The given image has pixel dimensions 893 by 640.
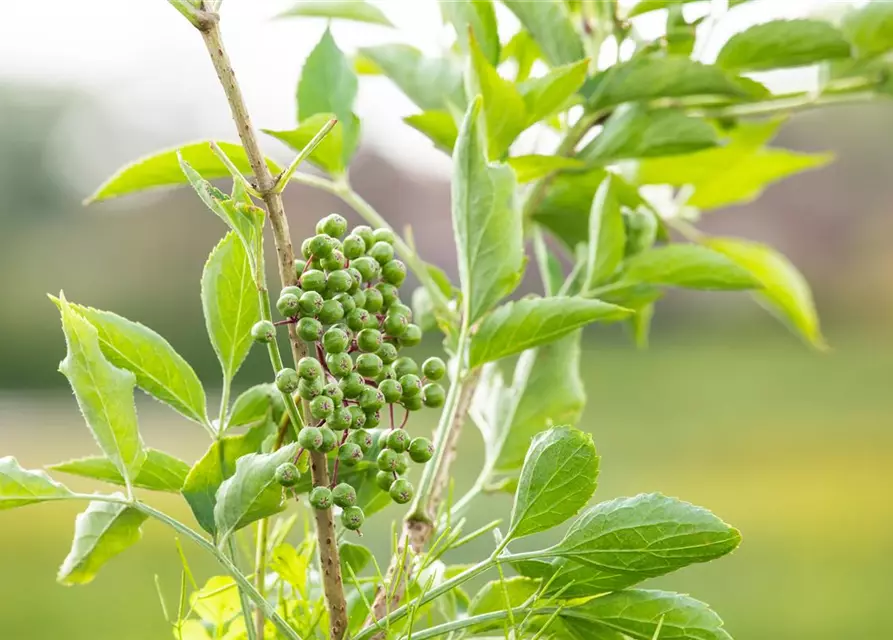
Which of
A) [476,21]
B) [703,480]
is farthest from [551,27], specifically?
[703,480]

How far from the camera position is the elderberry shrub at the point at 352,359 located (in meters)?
0.19

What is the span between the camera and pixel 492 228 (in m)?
0.24

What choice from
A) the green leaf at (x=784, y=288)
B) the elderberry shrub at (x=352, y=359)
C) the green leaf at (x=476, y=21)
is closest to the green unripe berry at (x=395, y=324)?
the elderberry shrub at (x=352, y=359)

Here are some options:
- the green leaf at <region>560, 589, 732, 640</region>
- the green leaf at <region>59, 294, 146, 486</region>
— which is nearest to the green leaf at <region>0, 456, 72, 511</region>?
the green leaf at <region>59, 294, 146, 486</region>

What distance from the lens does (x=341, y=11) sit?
0.33 m

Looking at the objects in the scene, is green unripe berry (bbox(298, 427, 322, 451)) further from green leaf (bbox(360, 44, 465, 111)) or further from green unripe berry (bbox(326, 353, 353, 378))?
green leaf (bbox(360, 44, 465, 111))

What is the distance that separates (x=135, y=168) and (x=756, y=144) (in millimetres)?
254

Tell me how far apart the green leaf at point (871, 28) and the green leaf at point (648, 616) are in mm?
235

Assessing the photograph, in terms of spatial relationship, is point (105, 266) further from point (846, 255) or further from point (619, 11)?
point (619, 11)

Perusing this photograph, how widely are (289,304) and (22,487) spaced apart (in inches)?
2.8

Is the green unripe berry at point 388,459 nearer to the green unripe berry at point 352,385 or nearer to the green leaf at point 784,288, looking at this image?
the green unripe berry at point 352,385

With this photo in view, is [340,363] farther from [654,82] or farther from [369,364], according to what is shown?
[654,82]

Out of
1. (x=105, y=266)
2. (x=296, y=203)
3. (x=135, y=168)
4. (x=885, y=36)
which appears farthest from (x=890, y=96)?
(x=105, y=266)

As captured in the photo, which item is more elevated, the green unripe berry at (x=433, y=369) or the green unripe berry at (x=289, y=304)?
the green unripe berry at (x=289, y=304)
